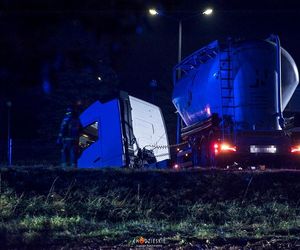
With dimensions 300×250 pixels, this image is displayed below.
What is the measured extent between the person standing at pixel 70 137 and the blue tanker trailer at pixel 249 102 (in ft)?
11.5

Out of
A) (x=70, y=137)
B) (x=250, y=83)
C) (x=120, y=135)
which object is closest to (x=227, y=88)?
(x=250, y=83)

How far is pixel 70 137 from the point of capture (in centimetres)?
1564

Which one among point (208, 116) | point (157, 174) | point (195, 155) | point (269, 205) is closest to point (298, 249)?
point (269, 205)

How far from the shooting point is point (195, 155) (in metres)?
17.2

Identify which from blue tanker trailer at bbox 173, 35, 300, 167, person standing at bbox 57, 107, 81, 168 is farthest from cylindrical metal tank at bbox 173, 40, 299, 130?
person standing at bbox 57, 107, 81, 168

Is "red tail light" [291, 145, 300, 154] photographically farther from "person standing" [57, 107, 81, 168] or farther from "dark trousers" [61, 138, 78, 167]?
"dark trousers" [61, 138, 78, 167]

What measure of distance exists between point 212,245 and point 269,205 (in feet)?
9.09

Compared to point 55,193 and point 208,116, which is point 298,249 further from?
point 208,116

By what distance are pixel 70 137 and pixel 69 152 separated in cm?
47

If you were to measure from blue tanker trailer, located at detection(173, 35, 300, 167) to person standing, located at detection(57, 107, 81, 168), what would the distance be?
3497 millimetres

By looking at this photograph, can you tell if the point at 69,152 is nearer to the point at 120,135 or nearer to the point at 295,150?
the point at 120,135

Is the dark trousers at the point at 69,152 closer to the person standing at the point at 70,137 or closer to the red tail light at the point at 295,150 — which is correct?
Result: the person standing at the point at 70,137

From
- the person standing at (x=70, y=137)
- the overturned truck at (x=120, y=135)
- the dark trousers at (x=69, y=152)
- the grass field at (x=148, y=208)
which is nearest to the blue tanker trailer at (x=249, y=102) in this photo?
the overturned truck at (x=120, y=135)

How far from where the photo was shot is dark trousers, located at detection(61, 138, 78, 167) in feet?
51.4
